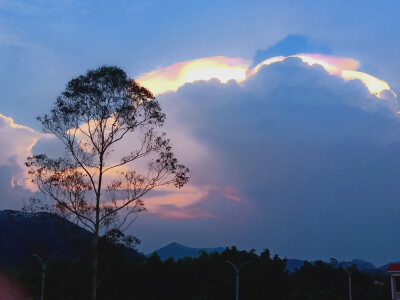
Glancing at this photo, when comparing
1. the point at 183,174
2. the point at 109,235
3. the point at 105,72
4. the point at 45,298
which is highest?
the point at 105,72

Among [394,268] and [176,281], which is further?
[176,281]

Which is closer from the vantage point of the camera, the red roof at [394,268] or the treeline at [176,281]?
the red roof at [394,268]

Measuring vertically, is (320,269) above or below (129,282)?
above

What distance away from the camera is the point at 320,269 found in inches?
3750

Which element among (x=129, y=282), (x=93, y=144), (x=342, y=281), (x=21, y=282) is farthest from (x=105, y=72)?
(x=342, y=281)

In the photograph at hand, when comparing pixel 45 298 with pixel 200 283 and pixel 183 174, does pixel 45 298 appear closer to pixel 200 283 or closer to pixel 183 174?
pixel 200 283

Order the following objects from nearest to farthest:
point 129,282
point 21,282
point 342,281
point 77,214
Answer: point 77,214 → point 129,282 → point 21,282 → point 342,281

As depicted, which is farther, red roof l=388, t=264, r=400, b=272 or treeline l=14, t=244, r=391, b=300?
treeline l=14, t=244, r=391, b=300

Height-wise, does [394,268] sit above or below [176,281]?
above

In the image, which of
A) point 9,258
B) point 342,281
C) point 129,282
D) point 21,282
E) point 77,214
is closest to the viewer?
point 77,214

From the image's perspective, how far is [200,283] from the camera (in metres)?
59.7

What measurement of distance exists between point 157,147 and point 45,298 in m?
26.2

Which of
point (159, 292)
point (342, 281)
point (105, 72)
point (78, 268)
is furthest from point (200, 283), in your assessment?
point (342, 281)

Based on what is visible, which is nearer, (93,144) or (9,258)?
(93,144)
